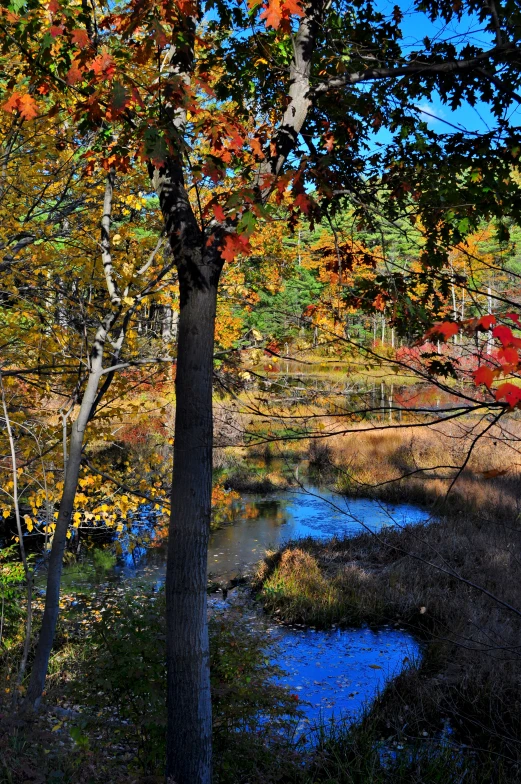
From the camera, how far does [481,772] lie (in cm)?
486

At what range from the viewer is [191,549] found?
3.40 meters

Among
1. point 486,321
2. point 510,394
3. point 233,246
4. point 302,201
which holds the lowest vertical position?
point 510,394

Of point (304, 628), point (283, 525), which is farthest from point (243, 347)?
point (283, 525)

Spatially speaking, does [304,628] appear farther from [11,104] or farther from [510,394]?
[11,104]

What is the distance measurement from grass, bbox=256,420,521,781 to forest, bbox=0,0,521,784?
0.06m

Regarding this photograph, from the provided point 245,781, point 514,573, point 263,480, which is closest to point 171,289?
point 245,781

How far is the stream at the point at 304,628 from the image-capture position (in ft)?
23.5

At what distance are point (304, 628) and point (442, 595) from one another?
2.19m

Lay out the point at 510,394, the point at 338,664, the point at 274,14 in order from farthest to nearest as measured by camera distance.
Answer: the point at 338,664 → the point at 274,14 → the point at 510,394

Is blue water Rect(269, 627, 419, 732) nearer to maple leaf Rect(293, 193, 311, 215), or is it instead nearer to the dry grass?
the dry grass

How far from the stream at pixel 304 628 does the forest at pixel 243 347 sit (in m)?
0.06

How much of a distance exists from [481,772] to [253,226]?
4.52 m

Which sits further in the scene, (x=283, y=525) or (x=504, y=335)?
(x=283, y=525)

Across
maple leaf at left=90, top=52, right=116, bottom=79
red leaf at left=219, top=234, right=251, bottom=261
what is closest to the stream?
red leaf at left=219, top=234, right=251, bottom=261
